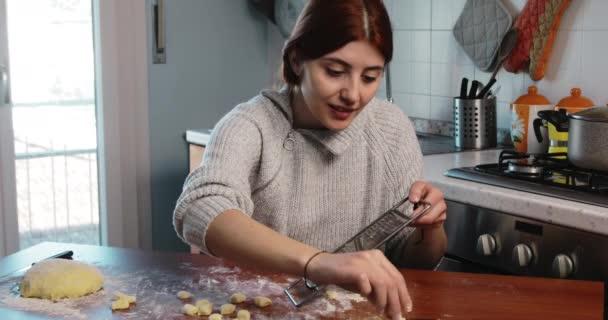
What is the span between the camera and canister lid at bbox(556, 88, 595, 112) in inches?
88.7

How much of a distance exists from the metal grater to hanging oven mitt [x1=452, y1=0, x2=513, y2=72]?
4.13ft

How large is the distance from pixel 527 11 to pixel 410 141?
934 mm

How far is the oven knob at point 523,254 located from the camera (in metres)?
1.82

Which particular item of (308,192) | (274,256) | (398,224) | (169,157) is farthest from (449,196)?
(169,157)

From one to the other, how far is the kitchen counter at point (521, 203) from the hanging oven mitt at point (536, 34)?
1.46ft

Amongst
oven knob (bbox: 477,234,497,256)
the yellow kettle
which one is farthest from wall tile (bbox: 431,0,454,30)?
oven knob (bbox: 477,234,497,256)

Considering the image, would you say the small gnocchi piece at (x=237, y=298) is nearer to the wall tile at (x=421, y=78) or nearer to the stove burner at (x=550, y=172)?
the stove burner at (x=550, y=172)

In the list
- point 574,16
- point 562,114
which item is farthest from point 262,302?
point 574,16

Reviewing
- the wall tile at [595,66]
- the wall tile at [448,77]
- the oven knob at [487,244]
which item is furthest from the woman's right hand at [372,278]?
the wall tile at [448,77]

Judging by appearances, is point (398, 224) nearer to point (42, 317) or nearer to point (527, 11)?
point (42, 317)

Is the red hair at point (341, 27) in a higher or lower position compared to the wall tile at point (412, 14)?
lower

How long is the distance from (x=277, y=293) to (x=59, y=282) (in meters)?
0.36

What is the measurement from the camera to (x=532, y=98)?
7.86 feet

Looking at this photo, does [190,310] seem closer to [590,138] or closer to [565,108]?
[590,138]
